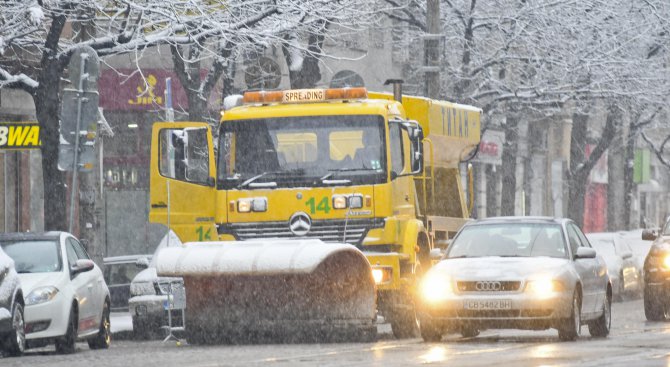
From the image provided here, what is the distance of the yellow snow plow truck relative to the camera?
19797 mm

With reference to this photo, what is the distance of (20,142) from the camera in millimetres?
25656

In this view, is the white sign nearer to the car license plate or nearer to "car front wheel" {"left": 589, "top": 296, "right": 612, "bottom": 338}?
the car license plate

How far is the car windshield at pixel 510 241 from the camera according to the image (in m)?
20.2

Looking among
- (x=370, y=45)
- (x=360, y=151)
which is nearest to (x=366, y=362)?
(x=360, y=151)

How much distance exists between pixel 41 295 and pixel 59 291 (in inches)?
8.0

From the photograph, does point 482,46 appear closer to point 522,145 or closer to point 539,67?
point 539,67

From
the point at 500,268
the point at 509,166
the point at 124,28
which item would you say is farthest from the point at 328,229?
the point at 509,166

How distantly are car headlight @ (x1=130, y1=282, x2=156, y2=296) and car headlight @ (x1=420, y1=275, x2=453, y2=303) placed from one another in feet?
18.2

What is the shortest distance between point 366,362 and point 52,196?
8936mm

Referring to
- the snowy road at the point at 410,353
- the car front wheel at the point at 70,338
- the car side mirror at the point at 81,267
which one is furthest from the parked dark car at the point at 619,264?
the car front wheel at the point at 70,338

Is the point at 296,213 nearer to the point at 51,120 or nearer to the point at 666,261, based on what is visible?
the point at 51,120

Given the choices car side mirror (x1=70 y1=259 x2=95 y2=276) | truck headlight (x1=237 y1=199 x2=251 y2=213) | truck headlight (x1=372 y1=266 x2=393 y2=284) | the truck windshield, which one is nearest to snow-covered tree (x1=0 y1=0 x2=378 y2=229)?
car side mirror (x1=70 y1=259 x2=95 y2=276)

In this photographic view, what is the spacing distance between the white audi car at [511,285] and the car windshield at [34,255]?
4263 mm

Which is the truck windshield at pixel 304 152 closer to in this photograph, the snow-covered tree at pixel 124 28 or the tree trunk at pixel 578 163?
the snow-covered tree at pixel 124 28
